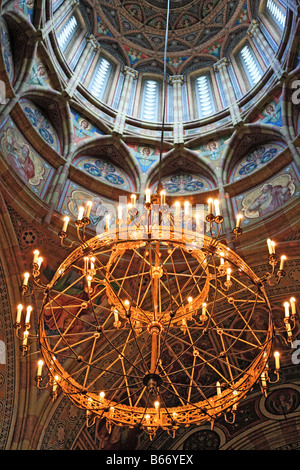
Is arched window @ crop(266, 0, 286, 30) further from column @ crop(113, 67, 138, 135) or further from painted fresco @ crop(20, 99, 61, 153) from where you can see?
painted fresco @ crop(20, 99, 61, 153)

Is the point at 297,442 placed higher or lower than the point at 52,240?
lower

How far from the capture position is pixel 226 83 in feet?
58.5

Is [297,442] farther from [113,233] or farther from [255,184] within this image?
[113,233]

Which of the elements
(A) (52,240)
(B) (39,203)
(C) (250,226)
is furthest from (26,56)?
(C) (250,226)

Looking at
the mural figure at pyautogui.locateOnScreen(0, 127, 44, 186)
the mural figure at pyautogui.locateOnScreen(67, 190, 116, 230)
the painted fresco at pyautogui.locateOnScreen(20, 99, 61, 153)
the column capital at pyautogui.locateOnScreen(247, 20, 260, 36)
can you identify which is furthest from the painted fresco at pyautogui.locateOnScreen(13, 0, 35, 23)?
the column capital at pyautogui.locateOnScreen(247, 20, 260, 36)

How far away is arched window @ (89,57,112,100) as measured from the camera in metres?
17.4

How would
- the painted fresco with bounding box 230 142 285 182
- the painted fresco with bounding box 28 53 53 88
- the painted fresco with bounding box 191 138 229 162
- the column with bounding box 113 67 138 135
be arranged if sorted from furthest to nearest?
the column with bounding box 113 67 138 135 → the painted fresco with bounding box 191 138 229 162 → the painted fresco with bounding box 230 142 285 182 → the painted fresco with bounding box 28 53 53 88

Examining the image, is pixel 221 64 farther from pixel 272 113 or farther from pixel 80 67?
pixel 80 67

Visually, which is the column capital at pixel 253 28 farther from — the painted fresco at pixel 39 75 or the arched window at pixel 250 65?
the painted fresco at pixel 39 75

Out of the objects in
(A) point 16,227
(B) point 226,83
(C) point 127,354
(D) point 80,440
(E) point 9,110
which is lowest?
(D) point 80,440

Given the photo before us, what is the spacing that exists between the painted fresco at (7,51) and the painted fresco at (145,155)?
13.6 feet

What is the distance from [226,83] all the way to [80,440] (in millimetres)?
Answer: 12051

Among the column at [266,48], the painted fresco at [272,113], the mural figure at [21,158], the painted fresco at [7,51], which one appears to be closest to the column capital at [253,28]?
the column at [266,48]

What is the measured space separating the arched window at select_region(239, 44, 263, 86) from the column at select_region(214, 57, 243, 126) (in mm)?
623
